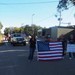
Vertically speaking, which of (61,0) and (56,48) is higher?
(61,0)

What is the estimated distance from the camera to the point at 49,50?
1970cm

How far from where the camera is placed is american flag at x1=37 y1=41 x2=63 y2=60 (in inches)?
771

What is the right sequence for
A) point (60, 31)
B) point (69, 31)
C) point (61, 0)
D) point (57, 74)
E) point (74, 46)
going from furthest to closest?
1. point (69, 31)
2. point (60, 31)
3. point (61, 0)
4. point (74, 46)
5. point (57, 74)

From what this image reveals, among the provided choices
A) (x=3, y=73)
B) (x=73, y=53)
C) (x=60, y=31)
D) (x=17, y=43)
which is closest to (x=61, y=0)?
(x=60, y=31)

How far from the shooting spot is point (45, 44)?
786 inches

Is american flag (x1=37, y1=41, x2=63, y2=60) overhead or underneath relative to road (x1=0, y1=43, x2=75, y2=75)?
overhead

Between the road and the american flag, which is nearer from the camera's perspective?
the road

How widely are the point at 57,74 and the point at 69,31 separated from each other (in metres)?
42.8

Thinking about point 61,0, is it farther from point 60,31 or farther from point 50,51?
point 50,51

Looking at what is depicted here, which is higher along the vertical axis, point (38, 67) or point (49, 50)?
point (49, 50)

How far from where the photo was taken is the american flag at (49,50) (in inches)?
771

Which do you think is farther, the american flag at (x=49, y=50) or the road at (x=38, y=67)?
the american flag at (x=49, y=50)

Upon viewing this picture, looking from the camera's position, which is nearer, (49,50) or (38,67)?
(38,67)

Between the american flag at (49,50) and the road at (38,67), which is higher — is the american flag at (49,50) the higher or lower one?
the higher one
